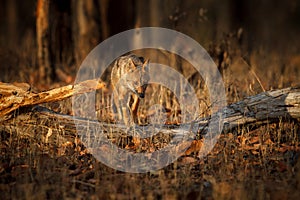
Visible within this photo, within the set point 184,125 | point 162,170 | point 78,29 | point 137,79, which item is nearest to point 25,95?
point 137,79

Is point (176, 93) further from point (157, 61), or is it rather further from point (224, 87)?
point (157, 61)

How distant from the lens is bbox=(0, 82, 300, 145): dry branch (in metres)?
6.54

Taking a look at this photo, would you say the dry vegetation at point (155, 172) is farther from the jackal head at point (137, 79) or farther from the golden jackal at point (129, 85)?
the jackal head at point (137, 79)

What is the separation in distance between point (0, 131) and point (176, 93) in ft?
11.7

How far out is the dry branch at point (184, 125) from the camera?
6539mm

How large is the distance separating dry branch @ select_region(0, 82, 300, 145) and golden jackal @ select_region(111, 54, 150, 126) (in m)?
0.77

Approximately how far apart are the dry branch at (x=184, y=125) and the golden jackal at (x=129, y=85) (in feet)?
2.53

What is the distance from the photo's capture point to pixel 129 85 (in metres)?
7.76

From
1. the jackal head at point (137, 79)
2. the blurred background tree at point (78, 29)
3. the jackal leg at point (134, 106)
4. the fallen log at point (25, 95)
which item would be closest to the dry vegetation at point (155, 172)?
the fallen log at point (25, 95)

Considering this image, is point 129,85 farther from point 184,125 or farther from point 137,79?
point 184,125

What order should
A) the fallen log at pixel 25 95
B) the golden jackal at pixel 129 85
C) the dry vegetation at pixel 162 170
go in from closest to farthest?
the dry vegetation at pixel 162 170 → the fallen log at pixel 25 95 → the golden jackal at pixel 129 85

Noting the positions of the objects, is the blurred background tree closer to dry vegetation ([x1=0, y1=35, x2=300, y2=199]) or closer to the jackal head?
the jackal head

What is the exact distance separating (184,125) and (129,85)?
131 centimetres

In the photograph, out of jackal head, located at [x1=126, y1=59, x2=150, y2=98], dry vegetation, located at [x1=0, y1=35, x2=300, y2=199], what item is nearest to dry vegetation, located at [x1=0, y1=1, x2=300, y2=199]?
dry vegetation, located at [x1=0, y1=35, x2=300, y2=199]
